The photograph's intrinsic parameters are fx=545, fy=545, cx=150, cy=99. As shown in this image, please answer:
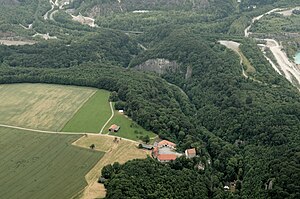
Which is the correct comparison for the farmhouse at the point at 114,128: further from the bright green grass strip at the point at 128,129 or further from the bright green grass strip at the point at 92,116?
the bright green grass strip at the point at 92,116

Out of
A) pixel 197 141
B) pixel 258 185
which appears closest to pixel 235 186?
pixel 258 185

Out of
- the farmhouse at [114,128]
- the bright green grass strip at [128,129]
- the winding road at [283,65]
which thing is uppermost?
the farmhouse at [114,128]

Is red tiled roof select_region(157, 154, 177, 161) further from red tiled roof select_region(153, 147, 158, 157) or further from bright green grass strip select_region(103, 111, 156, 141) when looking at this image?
bright green grass strip select_region(103, 111, 156, 141)

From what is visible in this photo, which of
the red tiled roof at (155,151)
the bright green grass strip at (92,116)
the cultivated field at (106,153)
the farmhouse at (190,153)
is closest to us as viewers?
the cultivated field at (106,153)

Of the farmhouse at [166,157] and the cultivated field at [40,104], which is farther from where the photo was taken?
the cultivated field at [40,104]

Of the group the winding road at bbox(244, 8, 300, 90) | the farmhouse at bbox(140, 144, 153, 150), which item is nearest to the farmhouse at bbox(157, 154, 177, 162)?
the farmhouse at bbox(140, 144, 153, 150)

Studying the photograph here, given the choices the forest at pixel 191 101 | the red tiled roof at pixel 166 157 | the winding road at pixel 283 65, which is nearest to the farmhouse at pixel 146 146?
the red tiled roof at pixel 166 157

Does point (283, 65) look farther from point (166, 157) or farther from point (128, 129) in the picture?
point (166, 157)
